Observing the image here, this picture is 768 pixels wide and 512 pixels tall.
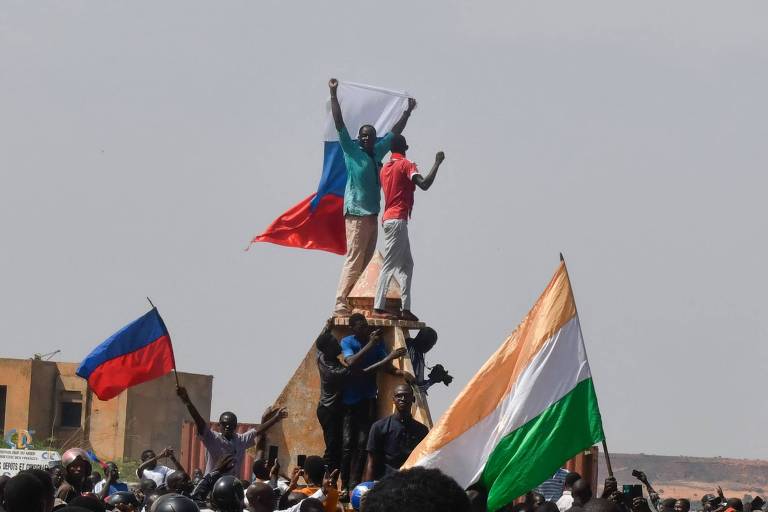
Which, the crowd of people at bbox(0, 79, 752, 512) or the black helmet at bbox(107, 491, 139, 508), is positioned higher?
the crowd of people at bbox(0, 79, 752, 512)

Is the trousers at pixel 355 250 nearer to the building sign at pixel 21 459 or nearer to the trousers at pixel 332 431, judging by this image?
the trousers at pixel 332 431

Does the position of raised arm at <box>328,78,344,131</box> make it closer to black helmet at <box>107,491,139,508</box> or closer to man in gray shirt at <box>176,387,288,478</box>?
man in gray shirt at <box>176,387,288,478</box>

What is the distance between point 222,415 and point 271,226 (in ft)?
16.7

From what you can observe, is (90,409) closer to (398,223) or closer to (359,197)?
(359,197)

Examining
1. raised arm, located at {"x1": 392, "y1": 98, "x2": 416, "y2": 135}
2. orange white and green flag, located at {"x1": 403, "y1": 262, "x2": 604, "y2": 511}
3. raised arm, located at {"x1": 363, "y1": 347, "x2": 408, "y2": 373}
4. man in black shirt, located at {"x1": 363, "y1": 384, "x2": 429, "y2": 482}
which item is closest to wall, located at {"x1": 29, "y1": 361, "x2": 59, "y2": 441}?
raised arm, located at {"x1": 392, "y1": 98, "x2": 416, "y2": 135}

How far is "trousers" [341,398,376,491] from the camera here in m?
15.2

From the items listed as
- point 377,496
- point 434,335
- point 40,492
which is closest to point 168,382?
point 434,335

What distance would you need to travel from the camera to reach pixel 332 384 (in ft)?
49.7

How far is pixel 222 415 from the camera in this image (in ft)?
45.4

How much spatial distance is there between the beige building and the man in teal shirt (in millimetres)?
22883

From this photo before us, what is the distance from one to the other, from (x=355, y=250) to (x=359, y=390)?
191cm

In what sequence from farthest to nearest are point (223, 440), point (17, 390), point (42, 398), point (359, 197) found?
1. point (42, 398)
2. point (17, 390)
3. point (359, 197)
4. point (223, 440)

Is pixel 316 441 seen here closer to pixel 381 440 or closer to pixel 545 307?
pixel 381 440

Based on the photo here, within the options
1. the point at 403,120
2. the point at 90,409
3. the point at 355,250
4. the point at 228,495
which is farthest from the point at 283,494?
the point at 90,409
